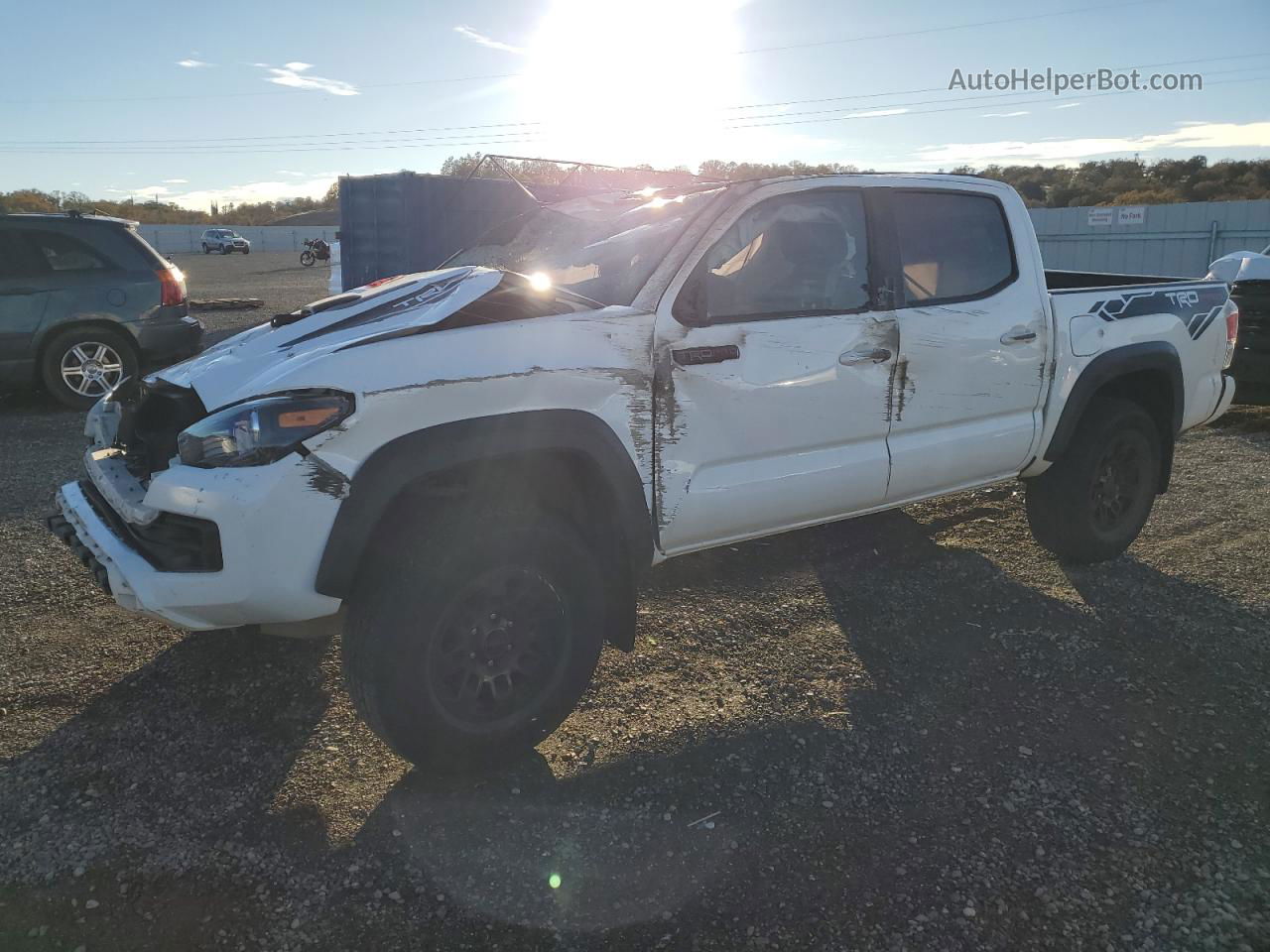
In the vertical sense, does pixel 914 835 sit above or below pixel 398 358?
below

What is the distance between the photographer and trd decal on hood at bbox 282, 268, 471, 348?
3104mm

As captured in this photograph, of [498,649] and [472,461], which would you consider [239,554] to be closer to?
[472,461]

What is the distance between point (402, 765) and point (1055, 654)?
2587mm

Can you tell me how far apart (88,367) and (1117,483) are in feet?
27.0

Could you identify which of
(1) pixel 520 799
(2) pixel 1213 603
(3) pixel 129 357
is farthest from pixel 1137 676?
(3) pixel 129 357

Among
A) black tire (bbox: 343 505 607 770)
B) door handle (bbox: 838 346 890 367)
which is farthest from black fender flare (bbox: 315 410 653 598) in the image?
door handle (bbox: 838 346 890 367)

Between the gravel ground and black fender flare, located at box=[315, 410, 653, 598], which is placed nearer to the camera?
the gravel ground

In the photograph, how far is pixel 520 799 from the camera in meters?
2.83

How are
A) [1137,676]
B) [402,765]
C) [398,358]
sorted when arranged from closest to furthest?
1. [398,358]
2. [402,765]
3. [1137,676]

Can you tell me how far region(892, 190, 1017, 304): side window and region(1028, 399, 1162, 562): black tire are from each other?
97 centimetres

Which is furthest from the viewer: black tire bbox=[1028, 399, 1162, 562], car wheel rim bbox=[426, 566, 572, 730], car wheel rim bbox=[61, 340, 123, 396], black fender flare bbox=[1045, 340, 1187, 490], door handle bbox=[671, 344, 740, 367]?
car wheel rim bbox=[61, 340, 123, 396]

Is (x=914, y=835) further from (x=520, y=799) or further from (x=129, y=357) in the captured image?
(x=129, y=357)

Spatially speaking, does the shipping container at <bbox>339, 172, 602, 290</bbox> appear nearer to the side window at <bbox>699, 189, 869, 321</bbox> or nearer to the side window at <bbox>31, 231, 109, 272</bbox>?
the side window at <bbox>31, 231, 109, 272</bbox>

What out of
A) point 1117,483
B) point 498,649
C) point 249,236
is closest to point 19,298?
point 498,649
